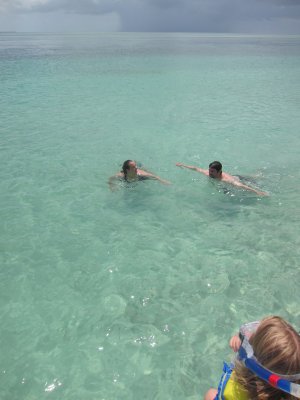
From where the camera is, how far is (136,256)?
536cm

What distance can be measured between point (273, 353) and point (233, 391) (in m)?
0.49

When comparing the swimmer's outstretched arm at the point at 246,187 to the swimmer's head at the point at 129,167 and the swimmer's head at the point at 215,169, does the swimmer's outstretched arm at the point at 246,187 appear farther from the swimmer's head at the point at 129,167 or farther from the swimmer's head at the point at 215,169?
the swimmer's head at the point at 129,167

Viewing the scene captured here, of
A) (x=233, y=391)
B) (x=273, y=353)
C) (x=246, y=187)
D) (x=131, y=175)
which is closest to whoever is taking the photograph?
(x=273, y=353)


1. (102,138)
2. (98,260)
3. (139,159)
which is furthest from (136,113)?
(98,260)

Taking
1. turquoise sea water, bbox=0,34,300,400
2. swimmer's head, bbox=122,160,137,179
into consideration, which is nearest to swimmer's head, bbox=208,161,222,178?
turquoise sea water, bbox=0,34,300,400

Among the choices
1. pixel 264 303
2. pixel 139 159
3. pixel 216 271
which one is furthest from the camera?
pixel 139 159

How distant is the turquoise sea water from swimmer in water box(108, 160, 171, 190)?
0.64ft

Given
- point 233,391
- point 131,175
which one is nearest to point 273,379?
point 233,391

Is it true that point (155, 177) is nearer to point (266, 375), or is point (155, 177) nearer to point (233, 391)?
point (233, 391)

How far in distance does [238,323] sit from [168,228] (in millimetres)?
2337

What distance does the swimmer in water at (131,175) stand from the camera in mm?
7164

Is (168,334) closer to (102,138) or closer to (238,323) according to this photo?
(238,323)

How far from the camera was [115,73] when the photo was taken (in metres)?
25.0

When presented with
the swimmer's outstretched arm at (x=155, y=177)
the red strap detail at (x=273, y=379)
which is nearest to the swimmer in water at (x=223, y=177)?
the swimmer's outstretched arm at (x=155, y=177)
